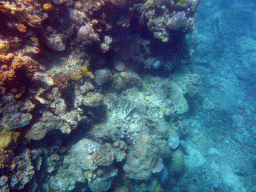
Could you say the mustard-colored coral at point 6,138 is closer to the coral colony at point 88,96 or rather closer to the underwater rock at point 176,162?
the coral colony at point 88,96

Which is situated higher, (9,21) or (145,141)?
(9,21)

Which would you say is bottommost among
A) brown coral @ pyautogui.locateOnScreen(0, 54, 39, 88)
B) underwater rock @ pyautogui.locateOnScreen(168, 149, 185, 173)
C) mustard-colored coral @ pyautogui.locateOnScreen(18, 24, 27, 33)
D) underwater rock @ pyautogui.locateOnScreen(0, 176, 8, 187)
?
underwater rock @ pyautogui.locateOnScreen(168, 149, 185, 173)

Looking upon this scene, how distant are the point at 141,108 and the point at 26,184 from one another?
4.99m

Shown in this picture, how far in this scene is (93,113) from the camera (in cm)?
567

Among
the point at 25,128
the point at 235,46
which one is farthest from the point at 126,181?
the point at 235,46

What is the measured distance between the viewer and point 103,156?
205 inches

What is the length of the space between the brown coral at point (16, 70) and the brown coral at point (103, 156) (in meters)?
3.27

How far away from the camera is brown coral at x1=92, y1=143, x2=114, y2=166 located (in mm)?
5180

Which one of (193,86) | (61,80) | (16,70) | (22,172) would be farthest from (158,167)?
(16,70)

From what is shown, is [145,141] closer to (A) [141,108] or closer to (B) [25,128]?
(A) [141,108]

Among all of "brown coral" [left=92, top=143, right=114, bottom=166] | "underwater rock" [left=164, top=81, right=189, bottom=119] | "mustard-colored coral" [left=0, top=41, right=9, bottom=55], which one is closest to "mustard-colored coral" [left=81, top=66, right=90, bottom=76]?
"mustard-colored coral" [left=0, top=41, right=9, bottom=55]

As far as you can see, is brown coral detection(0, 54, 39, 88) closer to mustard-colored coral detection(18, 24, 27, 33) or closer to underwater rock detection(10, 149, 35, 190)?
mustard-colored coral detection(18, 24, 27, 33)

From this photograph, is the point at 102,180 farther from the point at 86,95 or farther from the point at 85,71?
the point at 85,71

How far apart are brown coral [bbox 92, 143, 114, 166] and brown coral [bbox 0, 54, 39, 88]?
327 cm
